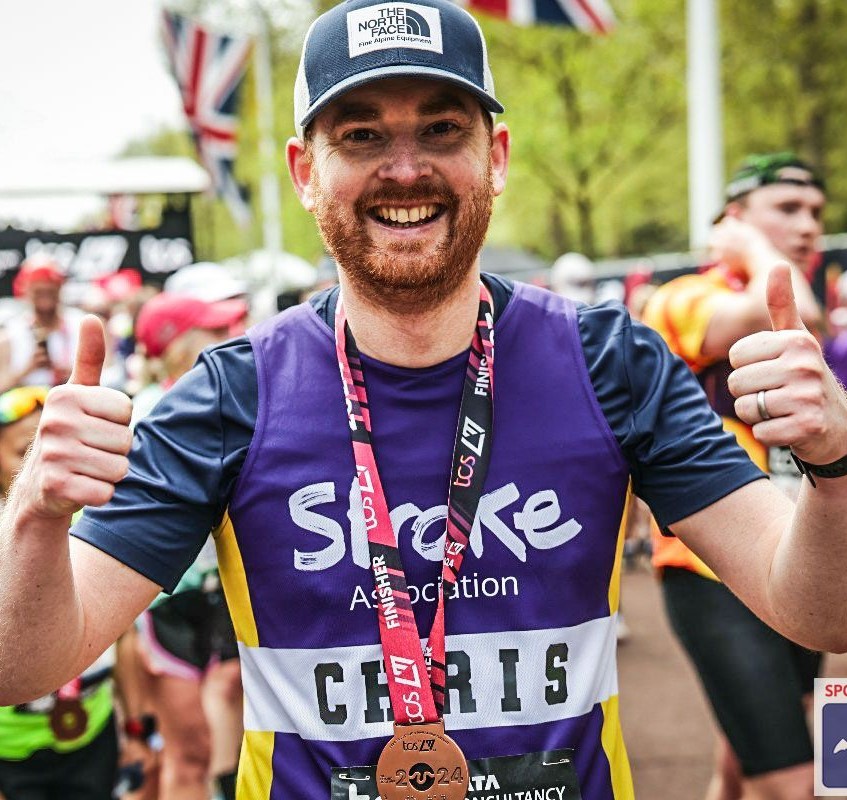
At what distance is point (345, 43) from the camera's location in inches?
78.3

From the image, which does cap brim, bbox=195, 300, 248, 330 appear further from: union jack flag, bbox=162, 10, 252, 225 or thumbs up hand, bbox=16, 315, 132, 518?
union jack flag, bbox=162, 10, 252, 225

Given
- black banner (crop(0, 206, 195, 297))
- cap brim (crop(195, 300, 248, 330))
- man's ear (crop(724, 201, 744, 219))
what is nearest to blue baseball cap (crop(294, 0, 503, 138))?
man's ear (crop(724, 201, 744, 219))

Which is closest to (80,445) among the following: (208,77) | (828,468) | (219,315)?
(828,468)

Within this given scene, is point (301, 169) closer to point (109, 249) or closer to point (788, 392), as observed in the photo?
point (788, 392)

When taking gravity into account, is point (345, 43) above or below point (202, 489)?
above

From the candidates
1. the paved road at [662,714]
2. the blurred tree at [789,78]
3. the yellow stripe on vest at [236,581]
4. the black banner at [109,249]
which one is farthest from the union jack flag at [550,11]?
the blurred tree at [789,78]

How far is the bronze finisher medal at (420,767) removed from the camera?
1.84 meters

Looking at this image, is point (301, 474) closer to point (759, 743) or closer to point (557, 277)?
point (759, 743)

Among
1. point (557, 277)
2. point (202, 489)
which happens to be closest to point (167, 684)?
point (202, 489)

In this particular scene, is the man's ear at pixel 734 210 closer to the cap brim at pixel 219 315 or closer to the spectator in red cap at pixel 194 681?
the cap brim at pixel 219 315

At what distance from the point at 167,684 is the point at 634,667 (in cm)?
329

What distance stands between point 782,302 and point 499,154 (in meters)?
0.79

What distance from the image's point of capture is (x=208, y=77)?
15.3m

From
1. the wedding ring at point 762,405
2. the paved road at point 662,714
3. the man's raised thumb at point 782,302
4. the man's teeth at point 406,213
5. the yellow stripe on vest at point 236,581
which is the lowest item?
the paved road at point 662,714
